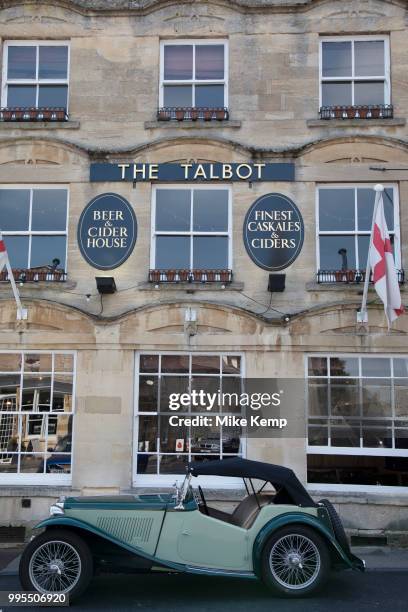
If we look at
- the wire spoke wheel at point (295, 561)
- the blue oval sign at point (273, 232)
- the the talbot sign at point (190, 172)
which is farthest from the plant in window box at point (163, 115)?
the wire spoke wheel at point (295, 561)

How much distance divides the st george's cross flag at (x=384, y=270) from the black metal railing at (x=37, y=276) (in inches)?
216

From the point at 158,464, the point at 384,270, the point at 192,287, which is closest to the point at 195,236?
the point at 192,287

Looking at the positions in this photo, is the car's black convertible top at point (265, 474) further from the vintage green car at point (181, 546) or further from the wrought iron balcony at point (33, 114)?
the wrought iron balcony at point (33, 114)

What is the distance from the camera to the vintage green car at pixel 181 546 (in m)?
7.68

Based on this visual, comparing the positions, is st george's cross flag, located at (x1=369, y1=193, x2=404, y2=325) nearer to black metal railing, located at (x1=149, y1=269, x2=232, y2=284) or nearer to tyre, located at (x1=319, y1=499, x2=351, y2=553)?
black metal railing, located at (x1=149, y1=269, x2=232, y2=284)

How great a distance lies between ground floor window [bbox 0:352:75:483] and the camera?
12.0 m

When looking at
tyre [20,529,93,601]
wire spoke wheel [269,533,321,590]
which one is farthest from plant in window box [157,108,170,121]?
wire spoke wheel [269,533,321,590]

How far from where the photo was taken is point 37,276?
40.5 ft

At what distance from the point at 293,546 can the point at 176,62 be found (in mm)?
9384

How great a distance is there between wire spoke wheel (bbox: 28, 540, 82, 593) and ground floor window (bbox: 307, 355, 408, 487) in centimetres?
521

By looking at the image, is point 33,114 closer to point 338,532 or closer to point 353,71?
point 353,71

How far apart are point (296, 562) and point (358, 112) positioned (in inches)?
328

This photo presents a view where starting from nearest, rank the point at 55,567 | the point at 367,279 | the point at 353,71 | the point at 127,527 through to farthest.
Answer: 1. the point at 55,567
2. the point at 127,527
3. the point at 367,279
4. the point at 353,71

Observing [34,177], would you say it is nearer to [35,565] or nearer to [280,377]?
[280,377]
